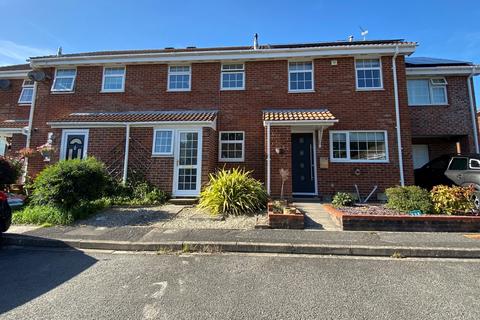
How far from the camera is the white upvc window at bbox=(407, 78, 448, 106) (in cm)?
1165

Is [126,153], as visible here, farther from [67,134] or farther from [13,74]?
[13,74]

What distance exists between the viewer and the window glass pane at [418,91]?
11752 mm

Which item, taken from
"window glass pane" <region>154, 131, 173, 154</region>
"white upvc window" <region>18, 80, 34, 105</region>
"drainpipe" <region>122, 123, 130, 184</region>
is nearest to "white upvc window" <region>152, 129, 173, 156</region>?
"window glass pane" <region>154, 131, 173, 154</region>

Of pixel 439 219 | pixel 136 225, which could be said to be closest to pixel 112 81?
pixel 136 225

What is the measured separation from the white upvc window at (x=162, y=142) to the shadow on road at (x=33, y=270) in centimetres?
508

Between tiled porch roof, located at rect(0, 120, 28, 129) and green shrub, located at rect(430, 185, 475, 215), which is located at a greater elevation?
tiled porch roof, located at rect(0, 120, 28, 129)

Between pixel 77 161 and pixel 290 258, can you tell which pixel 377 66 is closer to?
pixel 290 258

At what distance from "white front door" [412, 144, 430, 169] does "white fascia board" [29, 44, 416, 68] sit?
4.64 metres

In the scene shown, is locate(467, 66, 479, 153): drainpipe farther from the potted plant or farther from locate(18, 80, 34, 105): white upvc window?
locate(18, 80, 34, 105): white upvc window

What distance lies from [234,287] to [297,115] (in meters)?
7.36

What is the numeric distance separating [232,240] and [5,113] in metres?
14.5

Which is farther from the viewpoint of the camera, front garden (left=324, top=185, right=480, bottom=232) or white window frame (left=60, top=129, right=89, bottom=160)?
white window frame (left=60, top=129, right=89, bottom=160)

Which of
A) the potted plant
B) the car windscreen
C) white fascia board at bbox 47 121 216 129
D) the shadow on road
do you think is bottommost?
the shadow on road

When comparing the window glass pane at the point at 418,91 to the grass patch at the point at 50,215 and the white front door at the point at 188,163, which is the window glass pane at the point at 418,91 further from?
the grass patch at the point at 50,215
